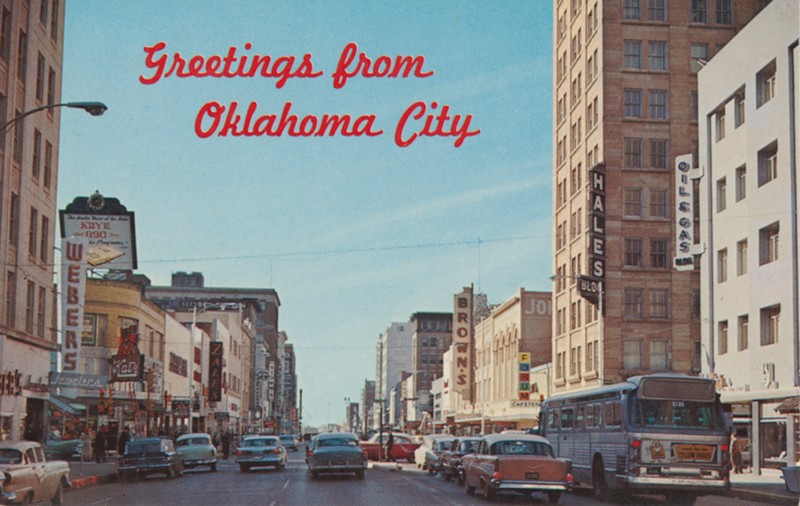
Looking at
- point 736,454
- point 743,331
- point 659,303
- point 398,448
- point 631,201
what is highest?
point 631,201

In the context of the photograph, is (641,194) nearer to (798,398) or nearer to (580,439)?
(798,398)

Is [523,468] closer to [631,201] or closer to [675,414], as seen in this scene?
[675,414]

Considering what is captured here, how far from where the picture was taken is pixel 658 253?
69.8 metres

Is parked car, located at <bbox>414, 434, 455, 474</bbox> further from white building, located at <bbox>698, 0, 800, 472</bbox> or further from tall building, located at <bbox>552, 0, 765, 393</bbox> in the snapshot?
tall building, located at <bbox>552, 0, 765, 393</bbox>

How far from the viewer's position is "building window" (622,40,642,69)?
7069cm

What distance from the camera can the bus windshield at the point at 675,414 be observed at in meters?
25.5

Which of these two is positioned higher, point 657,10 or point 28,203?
point 657,10

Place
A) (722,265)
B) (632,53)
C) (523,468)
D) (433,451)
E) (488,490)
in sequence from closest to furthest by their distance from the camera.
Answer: (523,468), (488,490), (433,451), (722,265), (632,53)

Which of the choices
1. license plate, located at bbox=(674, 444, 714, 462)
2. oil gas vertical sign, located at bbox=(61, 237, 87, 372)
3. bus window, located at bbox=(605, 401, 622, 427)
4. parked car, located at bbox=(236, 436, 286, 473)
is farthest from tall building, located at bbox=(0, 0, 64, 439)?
license plate, located at bbox=(674, 444, 714, 462)

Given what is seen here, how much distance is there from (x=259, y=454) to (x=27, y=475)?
23.2 metres

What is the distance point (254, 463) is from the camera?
4434 centimetres

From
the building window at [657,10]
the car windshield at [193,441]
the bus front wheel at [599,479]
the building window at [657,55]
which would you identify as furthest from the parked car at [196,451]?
the building window at [657,10]

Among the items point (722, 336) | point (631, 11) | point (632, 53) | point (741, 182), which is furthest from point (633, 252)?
point (741, 182)

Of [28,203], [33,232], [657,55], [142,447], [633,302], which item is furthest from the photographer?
[657,55]
